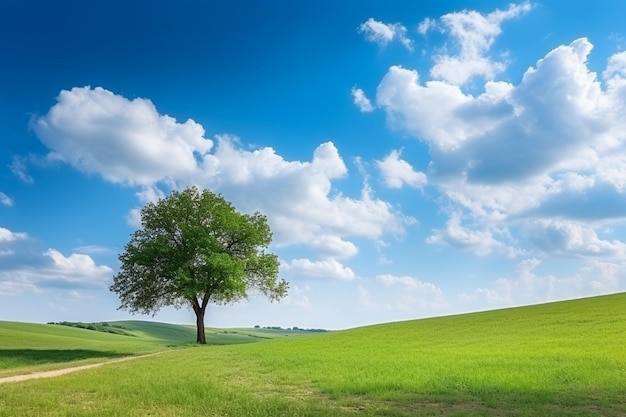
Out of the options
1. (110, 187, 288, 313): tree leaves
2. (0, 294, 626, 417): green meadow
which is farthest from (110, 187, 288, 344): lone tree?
(0, 294, 626, 417): green meadow

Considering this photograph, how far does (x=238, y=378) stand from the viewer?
73.7 feet

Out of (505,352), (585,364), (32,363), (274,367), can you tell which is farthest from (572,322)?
(32,363)

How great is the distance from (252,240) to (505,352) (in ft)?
108

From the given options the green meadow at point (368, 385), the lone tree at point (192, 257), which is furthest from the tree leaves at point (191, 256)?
the green meadow at point (368, 385)

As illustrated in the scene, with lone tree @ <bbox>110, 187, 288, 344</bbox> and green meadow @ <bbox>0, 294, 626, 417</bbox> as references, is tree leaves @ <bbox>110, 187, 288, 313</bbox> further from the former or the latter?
green meadow @ <bbox>0, 294, 626, 417</bbox>

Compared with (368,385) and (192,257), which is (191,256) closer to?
(192,257)

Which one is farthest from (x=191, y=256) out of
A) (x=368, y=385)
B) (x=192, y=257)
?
(x=368, y=385)

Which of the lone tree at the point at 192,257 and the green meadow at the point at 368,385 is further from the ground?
the lone tree at the point at 192,257

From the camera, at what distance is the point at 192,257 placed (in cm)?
5319

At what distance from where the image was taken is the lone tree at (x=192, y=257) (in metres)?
51.8

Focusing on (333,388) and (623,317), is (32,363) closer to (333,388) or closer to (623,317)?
(333,388)

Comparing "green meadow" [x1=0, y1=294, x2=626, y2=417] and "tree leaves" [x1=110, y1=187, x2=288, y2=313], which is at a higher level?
"tree leaves" [x1=110, y1=187, x2=288, y2=313]

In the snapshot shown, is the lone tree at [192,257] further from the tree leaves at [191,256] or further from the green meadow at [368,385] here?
the green meadow at [368,385]

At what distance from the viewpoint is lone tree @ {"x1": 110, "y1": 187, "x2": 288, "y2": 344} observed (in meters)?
51.8
